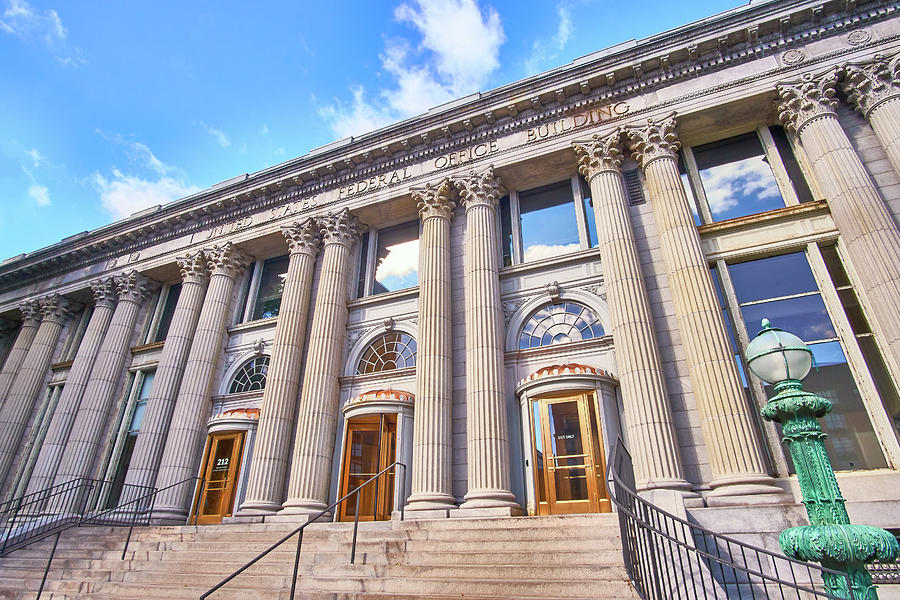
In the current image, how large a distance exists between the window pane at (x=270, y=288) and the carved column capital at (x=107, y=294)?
21.8 feet

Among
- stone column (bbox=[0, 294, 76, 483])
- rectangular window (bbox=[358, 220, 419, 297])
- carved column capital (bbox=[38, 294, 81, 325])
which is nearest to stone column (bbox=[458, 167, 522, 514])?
rectangular window (bbox=[358, 220, 419, 297])

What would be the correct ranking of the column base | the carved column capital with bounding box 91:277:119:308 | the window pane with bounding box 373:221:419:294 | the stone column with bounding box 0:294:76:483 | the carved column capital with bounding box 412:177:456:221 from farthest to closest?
the carved column capital with bounding box 91:277:119:308 → the stone column with bounding box 0:294:76:483 → the window pane with bounding box 373:221:419:294 → the carved column capital with bounding box 412:177:456:221 → the column base

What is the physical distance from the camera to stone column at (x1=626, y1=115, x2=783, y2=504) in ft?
31.5

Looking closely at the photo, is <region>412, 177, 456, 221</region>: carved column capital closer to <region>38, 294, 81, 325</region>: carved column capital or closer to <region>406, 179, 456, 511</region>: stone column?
<region>406, 179, 456, 511</region>: stone column

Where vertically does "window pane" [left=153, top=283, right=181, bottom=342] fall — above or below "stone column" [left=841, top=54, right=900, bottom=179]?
below

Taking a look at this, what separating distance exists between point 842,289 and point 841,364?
5.72ft

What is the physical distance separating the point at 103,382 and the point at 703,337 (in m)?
19.3

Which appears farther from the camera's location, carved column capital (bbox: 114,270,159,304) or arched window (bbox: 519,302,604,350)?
carved column capital (bbox: 114,270,159,304)

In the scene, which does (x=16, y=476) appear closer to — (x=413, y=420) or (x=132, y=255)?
(x=132, y=255)

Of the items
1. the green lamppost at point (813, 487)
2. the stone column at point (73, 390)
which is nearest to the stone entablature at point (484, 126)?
the stone column at point (73, 390)

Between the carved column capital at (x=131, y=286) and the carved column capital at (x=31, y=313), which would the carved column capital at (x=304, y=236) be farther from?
the carved column capital at (x=31, y=313)

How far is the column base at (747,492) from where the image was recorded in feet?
29.9

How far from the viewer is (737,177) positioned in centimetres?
1367

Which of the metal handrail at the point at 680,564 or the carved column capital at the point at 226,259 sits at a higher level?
the carved column capital at the point at 226,259
